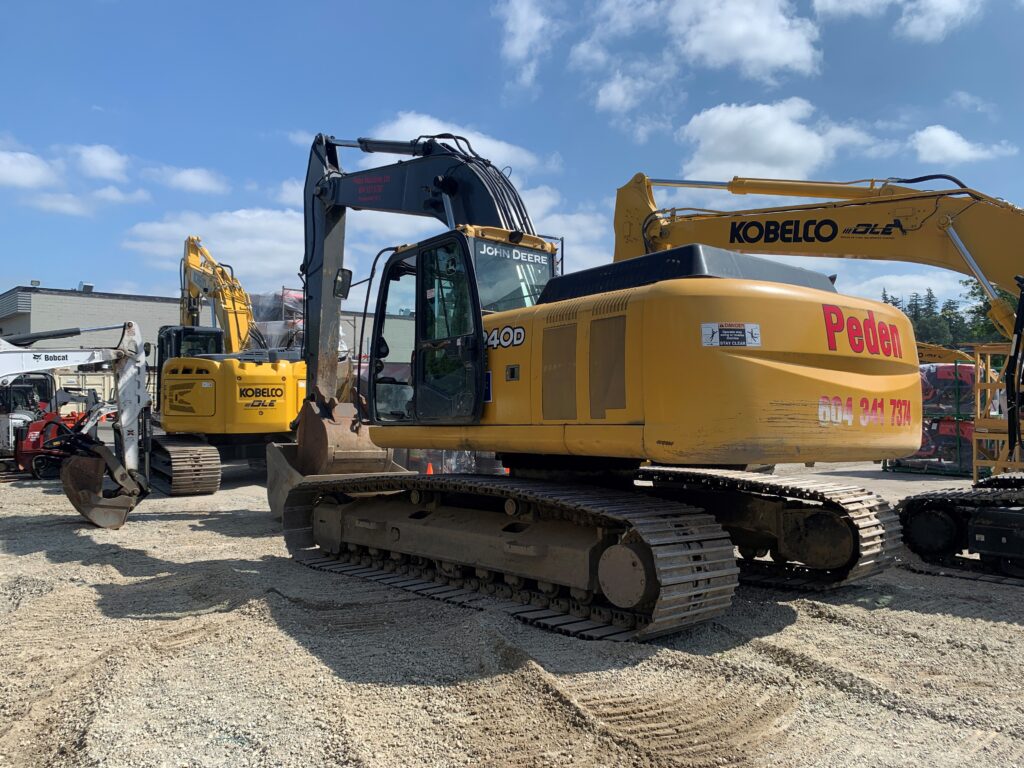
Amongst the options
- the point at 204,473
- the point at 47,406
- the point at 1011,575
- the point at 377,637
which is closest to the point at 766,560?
the point at 1011,575

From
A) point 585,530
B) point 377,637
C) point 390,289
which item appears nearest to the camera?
point 377,637

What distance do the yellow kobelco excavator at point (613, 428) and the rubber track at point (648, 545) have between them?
0.06 feet

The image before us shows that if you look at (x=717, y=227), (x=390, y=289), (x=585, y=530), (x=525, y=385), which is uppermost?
(x=717, y=227)

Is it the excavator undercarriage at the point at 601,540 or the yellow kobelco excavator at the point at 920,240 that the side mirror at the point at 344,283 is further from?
the yellow kobelco excavator at the point at 920,240

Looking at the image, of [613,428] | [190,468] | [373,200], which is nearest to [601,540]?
[613,428]

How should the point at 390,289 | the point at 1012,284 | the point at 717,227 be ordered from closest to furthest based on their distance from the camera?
the point at 390,289, the point at 1012,284, the point at 717,227

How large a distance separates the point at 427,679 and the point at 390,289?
3310 mm

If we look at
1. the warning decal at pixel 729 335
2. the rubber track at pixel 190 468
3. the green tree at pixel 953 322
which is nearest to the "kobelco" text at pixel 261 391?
the rubber track at pixel 190 468

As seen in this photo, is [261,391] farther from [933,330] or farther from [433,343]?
[933,330]

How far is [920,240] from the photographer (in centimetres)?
775

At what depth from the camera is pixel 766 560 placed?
6.68m

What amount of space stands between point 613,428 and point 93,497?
22.7 ft

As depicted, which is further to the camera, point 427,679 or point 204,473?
point 204,473

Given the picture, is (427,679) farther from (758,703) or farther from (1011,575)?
(1011,575)
